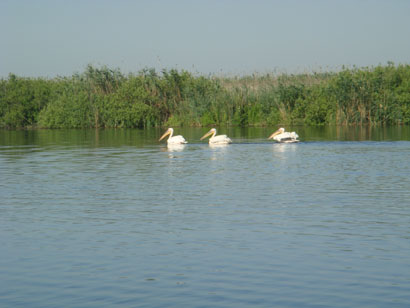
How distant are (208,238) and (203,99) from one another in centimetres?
5087

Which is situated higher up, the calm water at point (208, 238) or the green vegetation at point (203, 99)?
the green vegetation at point (203, 99)

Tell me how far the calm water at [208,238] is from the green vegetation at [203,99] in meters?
35.4

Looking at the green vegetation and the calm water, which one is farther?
the green vegetation

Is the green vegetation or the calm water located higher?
the green vegetation

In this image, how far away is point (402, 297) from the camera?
715 centimetres

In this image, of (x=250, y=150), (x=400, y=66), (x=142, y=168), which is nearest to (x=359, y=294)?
(x=142, y=168)

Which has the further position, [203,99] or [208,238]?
[203,99]

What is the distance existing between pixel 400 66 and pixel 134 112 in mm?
24609

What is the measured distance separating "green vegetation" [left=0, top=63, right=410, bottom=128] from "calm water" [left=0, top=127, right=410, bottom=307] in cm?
3545

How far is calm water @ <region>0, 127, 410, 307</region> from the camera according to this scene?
7531mm

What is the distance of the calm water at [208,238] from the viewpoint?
7531mm

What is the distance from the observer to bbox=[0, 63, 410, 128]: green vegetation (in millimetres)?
54500

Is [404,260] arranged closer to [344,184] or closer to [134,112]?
[344,184]

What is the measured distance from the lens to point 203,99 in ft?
199
